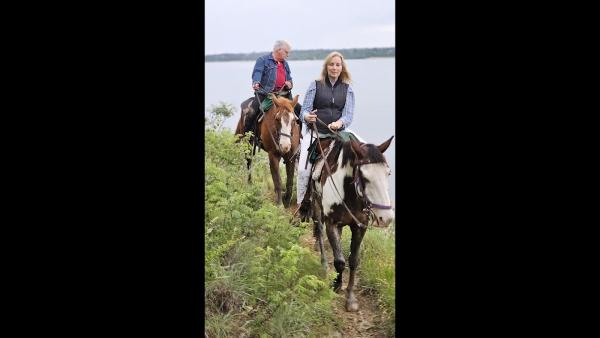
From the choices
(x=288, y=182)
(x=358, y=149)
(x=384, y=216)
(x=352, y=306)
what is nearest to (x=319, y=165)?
(x=288, y=182)

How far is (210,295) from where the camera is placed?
411 cm

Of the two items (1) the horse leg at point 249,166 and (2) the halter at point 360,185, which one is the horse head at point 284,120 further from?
(2) the halter at point 360,185

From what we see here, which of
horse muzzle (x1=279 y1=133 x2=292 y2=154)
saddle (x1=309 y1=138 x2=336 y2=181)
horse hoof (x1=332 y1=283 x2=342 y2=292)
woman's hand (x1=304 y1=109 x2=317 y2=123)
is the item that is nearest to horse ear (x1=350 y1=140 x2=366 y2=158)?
saddle (x1=309 y1=138 x2=336 y2=181)

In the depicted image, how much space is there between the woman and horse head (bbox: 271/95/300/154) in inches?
5.7

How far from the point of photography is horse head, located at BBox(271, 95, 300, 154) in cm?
457

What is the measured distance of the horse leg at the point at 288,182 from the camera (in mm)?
4578

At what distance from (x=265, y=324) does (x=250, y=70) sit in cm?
144

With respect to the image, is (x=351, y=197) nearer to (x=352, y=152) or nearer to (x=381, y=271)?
(x=352, y=152)

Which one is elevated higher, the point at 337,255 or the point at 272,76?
the point at 272,76

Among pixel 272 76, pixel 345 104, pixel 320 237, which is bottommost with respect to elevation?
pixel 320 237

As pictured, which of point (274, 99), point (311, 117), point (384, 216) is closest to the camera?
point (384, 216)

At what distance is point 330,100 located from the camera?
4.27m

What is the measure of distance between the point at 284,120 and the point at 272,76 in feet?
1.08

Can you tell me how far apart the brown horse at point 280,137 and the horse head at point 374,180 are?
0.59 meters
